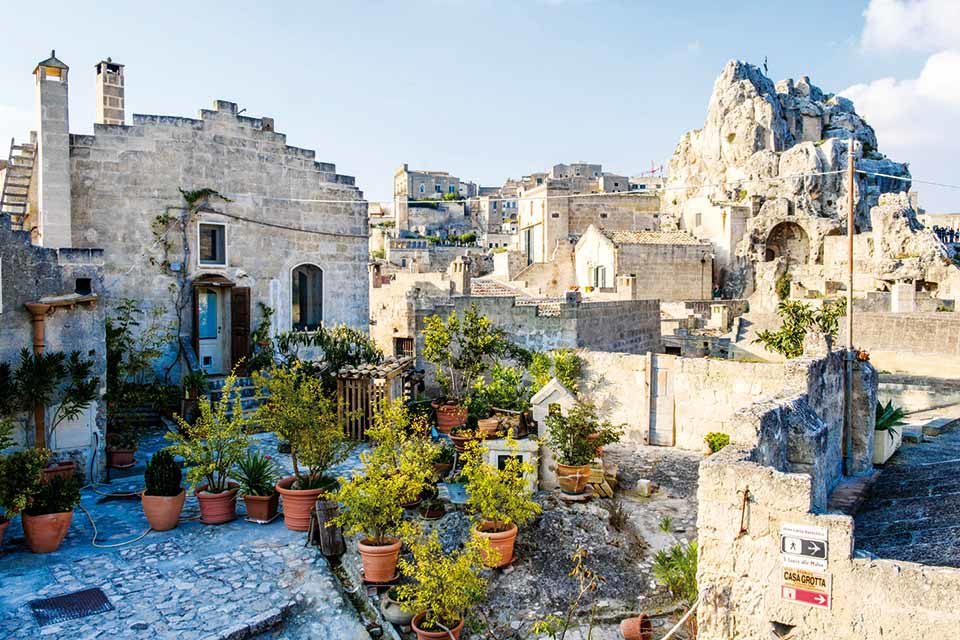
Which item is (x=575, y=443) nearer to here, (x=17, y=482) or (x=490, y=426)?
(x=490, y=426)

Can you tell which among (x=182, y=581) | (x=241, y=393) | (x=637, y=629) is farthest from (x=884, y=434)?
(x=241, y=393)

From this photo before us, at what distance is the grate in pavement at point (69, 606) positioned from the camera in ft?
25.1

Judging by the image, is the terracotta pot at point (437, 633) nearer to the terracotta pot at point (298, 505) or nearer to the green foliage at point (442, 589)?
the green foliage at point (442, 589)

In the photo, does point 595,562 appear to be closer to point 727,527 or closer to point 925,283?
point 727,527

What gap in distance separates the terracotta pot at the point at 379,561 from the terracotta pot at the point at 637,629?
112 inches

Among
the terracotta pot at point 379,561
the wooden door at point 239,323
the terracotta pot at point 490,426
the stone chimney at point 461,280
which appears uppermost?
the stone chimney at point 461,280

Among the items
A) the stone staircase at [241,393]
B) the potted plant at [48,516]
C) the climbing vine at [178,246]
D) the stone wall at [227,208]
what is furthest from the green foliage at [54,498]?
the stone wall at [227,208]

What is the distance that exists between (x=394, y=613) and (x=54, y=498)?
16.4 ft

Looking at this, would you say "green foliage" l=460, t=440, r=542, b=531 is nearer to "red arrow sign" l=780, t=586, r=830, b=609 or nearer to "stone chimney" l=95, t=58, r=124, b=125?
"red arrow sign" l=780, t=586, r=830, b=609

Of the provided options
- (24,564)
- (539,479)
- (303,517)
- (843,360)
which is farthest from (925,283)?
(24,564)

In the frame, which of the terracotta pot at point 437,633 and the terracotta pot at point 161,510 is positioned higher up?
the terracotta pot at point 161,510

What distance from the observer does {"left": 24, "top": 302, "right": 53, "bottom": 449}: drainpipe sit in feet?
37.0

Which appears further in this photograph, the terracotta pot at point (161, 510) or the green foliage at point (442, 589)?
the terracotta pot at point (161, 510)

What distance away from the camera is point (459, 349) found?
15.9 metres
